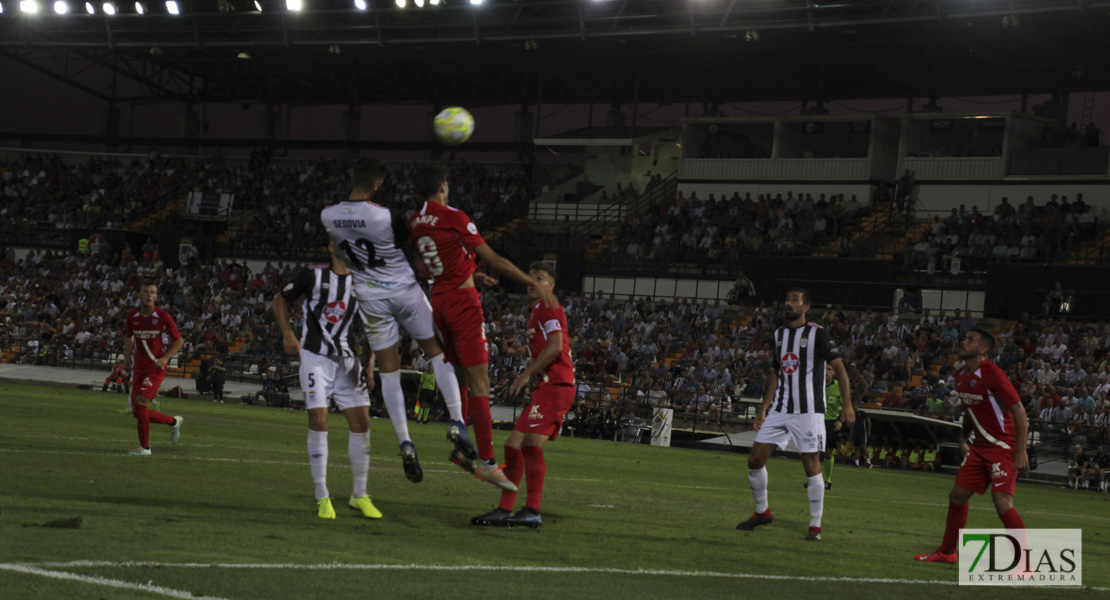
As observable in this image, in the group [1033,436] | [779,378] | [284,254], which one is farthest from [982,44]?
[779,378]

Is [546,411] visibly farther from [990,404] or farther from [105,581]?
[105,581]

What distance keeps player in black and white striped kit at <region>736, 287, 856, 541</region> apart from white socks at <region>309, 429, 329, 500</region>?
4033 millimetres

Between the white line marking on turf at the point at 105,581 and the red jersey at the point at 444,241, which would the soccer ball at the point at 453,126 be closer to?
the red jersey at the point at 444,241

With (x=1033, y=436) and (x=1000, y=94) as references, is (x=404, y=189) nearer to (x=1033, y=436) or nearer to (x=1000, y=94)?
(x=1000, y=94)

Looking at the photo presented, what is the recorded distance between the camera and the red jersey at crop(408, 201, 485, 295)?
30.6 feet

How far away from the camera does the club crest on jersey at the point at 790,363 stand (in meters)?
11.0

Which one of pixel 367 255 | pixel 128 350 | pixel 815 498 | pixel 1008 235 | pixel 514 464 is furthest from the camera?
pixel 1008 235

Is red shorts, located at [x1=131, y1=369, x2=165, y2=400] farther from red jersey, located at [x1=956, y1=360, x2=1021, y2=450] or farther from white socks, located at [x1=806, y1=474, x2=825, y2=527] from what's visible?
red jersey, located at [x1=956, y1=360, x2=1021, y2=450]

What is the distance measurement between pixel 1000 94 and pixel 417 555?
43965 mm

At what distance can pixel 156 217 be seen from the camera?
54.1m

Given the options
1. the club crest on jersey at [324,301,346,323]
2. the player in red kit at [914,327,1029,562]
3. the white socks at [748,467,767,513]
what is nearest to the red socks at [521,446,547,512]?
the club crest on jersey at [324,301,346,323]

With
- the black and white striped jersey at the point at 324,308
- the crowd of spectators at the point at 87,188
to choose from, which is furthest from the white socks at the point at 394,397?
the crowd of spectators at the point at 87,188

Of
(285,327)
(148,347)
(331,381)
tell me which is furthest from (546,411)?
(148,347)

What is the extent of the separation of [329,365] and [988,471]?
5644mm
